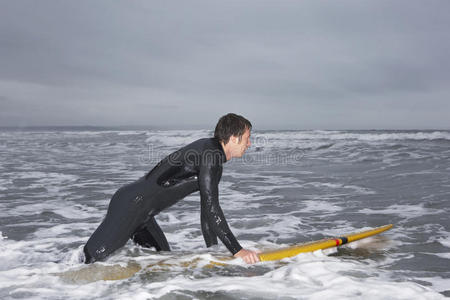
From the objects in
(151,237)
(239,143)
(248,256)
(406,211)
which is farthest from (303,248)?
(406,211)

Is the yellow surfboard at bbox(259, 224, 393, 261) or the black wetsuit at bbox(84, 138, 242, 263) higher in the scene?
the black wetsuit at bbox(84, 138, 242, 263)

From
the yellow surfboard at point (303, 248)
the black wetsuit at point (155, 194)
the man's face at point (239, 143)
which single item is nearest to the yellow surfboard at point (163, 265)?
the yellow surfboard at point (303, 248)

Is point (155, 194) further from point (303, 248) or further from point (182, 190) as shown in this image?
point (303, 248)

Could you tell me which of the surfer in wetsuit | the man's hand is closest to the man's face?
the surfer in wetsuit

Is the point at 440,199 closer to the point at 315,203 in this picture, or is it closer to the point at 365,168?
the point at 315,203

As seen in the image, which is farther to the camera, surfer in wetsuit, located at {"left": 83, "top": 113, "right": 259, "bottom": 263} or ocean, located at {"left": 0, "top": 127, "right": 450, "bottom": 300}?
surfer in wetsuit, located at {"left": 83, "top": 113, "right": 259, "bottom": 263}

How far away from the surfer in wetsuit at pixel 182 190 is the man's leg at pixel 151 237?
14 centimetres

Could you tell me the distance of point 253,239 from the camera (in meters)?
4.91

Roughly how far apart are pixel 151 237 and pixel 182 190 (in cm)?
68

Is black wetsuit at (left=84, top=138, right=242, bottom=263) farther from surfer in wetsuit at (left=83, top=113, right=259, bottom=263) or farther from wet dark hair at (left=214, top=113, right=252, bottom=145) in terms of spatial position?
wet dark hair at (left=214, top=113, right=252, bottom=145)

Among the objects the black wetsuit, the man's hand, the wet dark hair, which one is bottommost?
the man's hand

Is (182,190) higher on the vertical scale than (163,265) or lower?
higher

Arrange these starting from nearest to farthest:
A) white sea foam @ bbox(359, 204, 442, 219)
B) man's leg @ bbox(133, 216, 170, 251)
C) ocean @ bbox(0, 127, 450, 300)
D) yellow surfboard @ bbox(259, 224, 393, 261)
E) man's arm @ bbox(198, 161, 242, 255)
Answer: ocean @ bbox(0, 127, 450, 300), man's arm @ bbox(198, 161, 242, 255), yellow surfboard @ bbox(259, 224, 393, 261), man's leg @ bbox(133, 216, 170, 251), white sea foam @ bbox(359, 204, 442, 219)

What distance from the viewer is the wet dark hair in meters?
3.17
